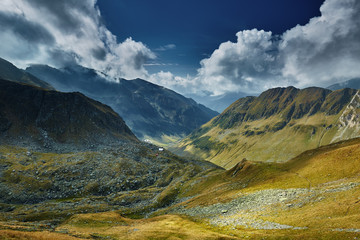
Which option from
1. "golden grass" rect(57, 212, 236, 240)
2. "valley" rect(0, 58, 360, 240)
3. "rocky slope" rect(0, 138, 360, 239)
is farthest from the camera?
"golden grass" rect(57, 212, 236, 240)

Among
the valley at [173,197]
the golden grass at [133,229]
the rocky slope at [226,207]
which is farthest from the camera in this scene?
the golden grass at [133,229]

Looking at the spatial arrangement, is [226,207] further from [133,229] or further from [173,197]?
[173,197]

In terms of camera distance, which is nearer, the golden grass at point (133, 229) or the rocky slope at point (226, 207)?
the rocky slope at point (226, 207)

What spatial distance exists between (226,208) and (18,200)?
4249 inches

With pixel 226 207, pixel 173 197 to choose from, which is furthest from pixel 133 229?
pixel 173 197

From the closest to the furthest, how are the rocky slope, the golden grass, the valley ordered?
the rocky slope
the valley
the golden grass

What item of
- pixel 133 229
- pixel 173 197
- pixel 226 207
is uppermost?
pixel 226 207

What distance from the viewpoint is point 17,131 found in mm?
195125

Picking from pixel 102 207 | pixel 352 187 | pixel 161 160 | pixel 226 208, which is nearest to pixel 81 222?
pixel 102 207

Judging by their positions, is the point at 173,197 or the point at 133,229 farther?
the point at 173,197

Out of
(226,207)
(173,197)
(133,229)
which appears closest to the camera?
(133,229)

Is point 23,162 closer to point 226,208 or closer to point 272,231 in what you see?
point 226,208

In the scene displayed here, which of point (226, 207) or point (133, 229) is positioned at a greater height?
point (226, 207)

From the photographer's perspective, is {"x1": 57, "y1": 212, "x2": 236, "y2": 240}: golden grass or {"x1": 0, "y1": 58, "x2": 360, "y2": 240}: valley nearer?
{"x1": 0, "y1": 58, "x2": 360, "y2": 240}: valley
